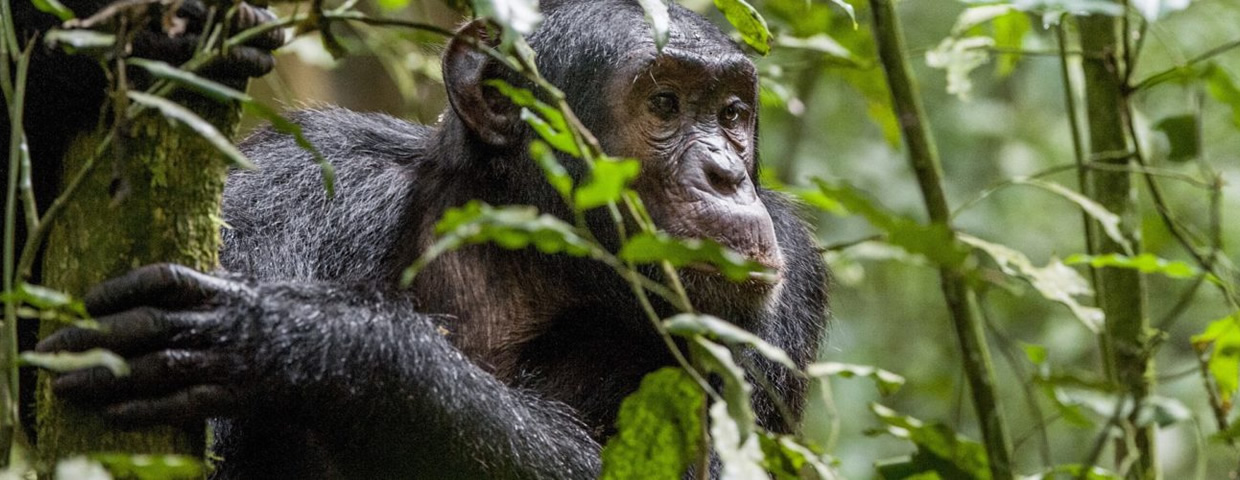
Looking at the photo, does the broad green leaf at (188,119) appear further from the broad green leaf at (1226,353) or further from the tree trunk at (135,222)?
the broad green leaf at (1226,353)

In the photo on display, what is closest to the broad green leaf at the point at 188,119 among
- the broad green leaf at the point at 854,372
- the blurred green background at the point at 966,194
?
the broad green leaf at the point at 854,372

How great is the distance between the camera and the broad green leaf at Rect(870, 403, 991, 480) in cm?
266

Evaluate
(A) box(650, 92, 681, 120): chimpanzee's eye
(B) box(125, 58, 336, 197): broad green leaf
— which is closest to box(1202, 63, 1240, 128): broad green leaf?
(A) box(650, 92, 681, 120): chimpanzee's eye

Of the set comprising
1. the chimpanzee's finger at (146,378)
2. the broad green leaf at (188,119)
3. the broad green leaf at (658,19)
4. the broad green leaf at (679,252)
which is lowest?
the chimpanzee's finger at (146,378)

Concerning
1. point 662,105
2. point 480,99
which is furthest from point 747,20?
point 480,99

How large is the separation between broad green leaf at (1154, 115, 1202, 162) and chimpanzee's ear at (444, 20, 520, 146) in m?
1.91

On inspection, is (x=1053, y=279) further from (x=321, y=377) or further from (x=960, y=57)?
(x=321, y=377)

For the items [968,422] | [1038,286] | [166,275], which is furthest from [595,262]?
[968,422]

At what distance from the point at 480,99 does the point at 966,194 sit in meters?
6.55

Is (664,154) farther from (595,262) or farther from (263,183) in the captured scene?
(263,183)

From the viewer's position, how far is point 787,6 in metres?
5.36

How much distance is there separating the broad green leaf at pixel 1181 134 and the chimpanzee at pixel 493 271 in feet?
3.96

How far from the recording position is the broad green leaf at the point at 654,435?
94.5 inches

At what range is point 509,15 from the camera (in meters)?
2.16
